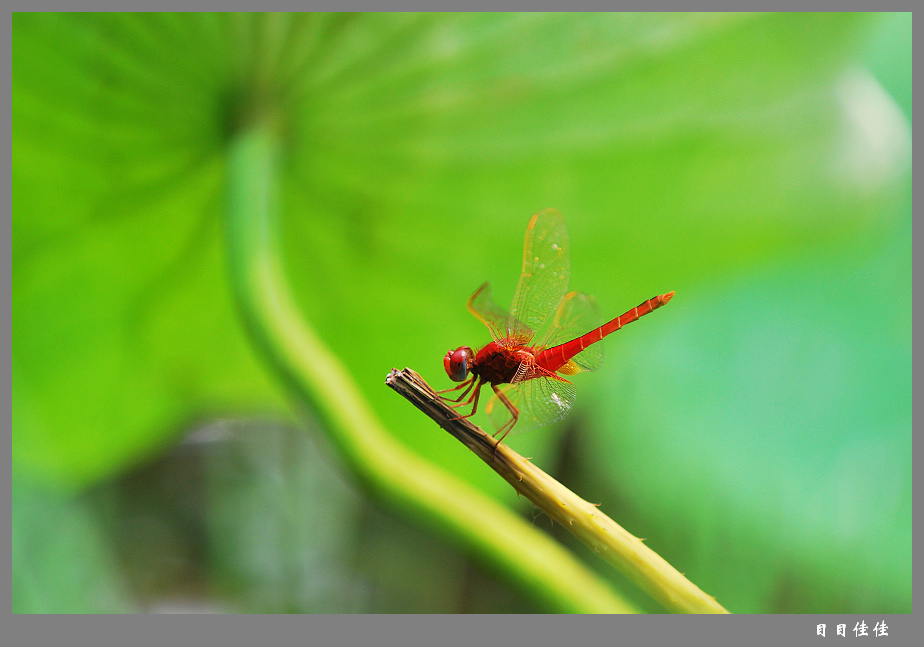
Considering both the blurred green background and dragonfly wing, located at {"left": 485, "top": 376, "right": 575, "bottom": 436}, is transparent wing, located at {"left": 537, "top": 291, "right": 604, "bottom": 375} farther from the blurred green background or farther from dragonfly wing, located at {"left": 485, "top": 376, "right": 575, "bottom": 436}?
the blurred green background

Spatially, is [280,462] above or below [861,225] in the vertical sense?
below

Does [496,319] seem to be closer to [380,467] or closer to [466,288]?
[380,467]

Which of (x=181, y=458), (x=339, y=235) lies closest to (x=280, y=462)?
(x=181, y=458)

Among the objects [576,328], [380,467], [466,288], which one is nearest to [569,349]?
[576,328]

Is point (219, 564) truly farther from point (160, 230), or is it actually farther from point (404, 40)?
point (404, 40)

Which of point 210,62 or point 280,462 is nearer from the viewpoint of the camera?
point 210,62

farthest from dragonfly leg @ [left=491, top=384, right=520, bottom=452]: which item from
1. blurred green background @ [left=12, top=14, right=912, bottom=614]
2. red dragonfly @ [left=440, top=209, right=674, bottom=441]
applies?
blurred green background @ [left=12, top=14, right=912, bottom=614]

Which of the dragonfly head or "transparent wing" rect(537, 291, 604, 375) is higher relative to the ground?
"transparent wing" rect(537, 291, 604, 375)

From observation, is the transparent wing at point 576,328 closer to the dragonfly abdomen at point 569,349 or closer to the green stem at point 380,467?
the dragonfly abdomen at point 569,349
